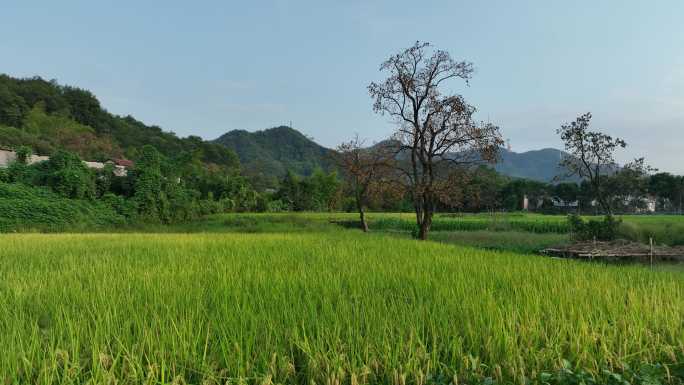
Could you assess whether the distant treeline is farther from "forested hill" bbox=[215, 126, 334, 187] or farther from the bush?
"forested hill" bbox=[215, 126, 334, 187]

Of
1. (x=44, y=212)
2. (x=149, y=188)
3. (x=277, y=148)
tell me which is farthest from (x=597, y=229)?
(x=277, y=148)

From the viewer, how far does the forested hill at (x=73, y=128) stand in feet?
134

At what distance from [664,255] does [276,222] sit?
18672 millimetres

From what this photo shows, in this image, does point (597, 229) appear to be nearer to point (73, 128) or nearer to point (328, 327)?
point (328, 327)

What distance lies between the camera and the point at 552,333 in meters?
2.75

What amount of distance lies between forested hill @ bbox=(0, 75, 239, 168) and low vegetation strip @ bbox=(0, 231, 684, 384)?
3397cm

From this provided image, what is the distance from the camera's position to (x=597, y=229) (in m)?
13.9

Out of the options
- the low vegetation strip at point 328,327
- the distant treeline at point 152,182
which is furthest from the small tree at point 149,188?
the low vegetation strip at point 328,327

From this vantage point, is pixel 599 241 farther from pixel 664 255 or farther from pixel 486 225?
pixel 486 225

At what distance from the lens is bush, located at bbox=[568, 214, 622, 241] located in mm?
13656

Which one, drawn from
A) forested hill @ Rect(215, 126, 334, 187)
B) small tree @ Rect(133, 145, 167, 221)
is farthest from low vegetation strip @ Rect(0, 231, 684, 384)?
forested hill @ Rect(215, 126, 334, 187)

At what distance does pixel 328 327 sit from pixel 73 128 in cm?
5950

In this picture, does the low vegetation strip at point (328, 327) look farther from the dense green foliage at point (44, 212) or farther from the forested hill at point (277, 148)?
the forested hill at point (277, 148)

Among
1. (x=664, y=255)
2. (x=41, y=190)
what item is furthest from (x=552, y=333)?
(x=41, y=190)
